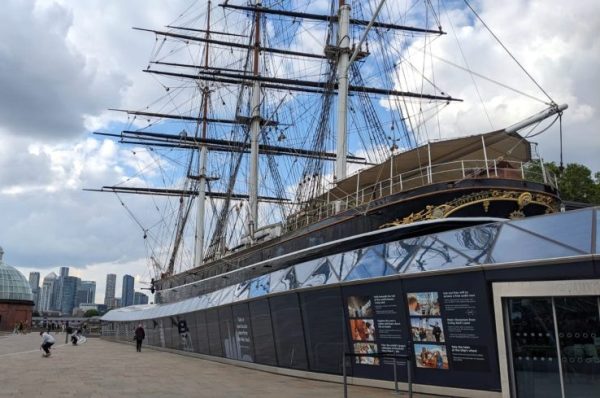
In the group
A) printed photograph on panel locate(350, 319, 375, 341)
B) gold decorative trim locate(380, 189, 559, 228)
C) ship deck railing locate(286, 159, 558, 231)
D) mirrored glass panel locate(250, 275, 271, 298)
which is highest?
ship deck railing locate(286, 159, 558, 231)

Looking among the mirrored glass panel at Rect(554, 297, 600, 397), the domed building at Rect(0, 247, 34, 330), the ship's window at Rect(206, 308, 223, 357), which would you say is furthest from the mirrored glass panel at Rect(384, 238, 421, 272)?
the domed building at Rect(0, 247, 34, 330)

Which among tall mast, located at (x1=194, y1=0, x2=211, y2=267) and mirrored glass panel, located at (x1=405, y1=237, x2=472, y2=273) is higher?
tall mast, located at (x1=194, y1=0, x2=211, y2=267)

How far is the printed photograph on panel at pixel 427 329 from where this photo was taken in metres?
10.3

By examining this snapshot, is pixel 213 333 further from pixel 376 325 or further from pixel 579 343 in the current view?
pixel 579 343

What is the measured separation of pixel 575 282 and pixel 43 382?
10167 millimetres

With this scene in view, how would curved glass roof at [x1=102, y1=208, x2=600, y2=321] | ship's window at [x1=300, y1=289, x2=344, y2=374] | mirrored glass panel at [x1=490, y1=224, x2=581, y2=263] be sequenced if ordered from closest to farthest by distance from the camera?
mirrored glass panel at [x1=490, y1=224, x2=581, y2=263], curved glass roof at [x1=102, y1=208, x2=600, y2=321], ship's window at [x1=300, y1=289, x2=344, y2=374]

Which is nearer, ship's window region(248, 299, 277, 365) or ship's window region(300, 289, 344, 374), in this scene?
ship's window region(300, 289, 344, 374)

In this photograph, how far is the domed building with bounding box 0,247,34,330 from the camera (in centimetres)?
5728

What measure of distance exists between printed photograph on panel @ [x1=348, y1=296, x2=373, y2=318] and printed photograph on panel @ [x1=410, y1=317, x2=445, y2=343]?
1163 mm

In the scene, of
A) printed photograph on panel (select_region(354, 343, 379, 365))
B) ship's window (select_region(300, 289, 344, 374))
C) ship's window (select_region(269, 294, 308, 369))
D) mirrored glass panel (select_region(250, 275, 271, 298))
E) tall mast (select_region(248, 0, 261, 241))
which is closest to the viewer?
printed photograph on panel (select_region(354, 343, 379, 365))

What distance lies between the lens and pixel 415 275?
34.9 ft

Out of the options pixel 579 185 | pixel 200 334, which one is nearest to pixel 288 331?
pixel 200 334

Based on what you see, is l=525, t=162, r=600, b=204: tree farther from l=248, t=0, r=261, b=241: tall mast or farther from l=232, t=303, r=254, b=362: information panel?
l=232, t=303, r=254, b=362: information panel

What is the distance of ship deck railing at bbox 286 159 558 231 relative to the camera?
501 inches
